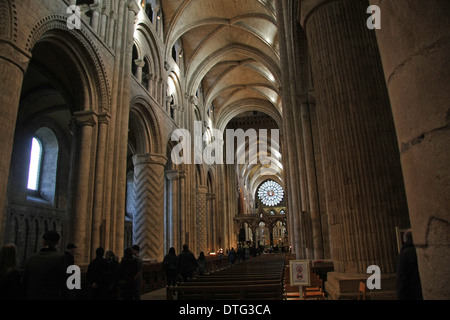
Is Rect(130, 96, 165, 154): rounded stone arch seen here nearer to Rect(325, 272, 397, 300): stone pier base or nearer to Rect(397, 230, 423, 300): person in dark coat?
Rect(325, 272, 397, 300): stone pier base

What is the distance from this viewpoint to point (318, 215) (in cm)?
920

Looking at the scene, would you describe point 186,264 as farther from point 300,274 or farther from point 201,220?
point 201,220

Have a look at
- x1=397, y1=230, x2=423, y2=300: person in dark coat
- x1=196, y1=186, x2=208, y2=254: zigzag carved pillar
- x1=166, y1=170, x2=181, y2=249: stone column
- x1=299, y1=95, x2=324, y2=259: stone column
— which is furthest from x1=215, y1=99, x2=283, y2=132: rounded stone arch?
x1=397, y1=230, x2=423, y2=300: person in dark coat

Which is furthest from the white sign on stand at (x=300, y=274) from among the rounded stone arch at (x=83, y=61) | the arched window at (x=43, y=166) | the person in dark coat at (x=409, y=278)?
Answer: the arched window at (x=43, y=166)

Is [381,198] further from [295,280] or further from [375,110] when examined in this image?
[295,280]

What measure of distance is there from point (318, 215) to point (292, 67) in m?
5.25

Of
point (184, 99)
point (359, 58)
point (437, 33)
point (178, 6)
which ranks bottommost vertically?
point (437, 33)

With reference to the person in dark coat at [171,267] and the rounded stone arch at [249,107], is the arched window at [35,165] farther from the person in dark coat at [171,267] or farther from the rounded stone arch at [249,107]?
the rounded stone arch at [249,107]

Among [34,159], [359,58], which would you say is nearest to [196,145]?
[34,159]

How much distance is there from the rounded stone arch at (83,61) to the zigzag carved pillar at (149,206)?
184 inches

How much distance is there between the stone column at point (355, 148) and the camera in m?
4.16

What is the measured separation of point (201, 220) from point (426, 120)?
21.2m

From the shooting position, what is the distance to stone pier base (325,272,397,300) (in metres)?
3.76
